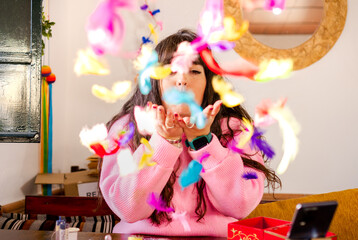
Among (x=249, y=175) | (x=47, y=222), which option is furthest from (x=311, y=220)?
(x=47, y=222)

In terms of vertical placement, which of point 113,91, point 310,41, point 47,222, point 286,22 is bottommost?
point 47,222

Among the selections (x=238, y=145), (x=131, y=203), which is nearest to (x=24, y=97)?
(x=131, y=203)

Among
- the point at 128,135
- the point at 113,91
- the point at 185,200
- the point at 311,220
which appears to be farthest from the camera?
the point at 113,91

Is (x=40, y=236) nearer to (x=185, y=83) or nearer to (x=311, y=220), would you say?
(x=185, y=83)

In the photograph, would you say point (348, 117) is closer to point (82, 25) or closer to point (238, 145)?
point (238, 145)

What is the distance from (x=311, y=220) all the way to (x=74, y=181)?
1.91 metres

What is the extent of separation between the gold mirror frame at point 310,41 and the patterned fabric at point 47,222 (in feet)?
5.11

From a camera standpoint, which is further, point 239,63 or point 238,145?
point 239,63

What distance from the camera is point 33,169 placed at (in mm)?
2377

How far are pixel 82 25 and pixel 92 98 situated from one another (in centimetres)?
51

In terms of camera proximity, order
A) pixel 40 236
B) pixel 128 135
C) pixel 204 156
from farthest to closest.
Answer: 1. pixel 128 135
2. pixel 204 156
3. pixel 40 236

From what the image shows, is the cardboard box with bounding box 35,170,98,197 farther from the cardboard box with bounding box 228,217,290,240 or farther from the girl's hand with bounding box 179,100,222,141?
the cardboard box with bounding box 228,217,290,240

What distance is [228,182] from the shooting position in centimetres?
122

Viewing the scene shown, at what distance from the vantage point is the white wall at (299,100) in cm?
274
